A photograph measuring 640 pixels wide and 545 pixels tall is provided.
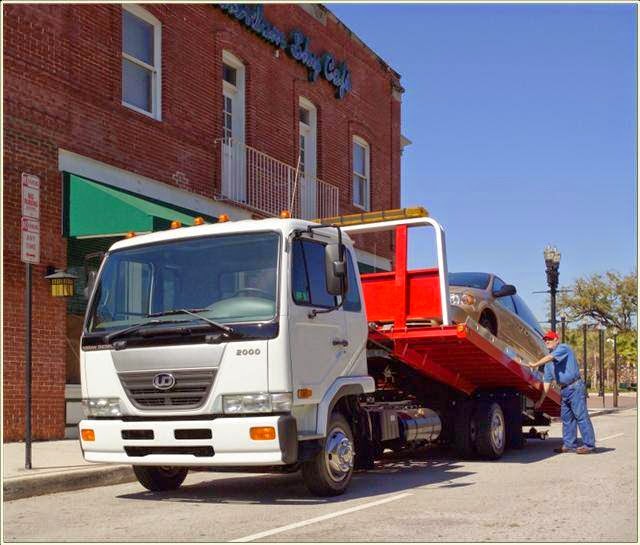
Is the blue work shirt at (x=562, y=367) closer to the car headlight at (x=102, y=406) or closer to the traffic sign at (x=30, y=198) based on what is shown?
the car headlight at (x=102, y=406)

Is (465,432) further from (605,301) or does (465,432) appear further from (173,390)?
(605,301)

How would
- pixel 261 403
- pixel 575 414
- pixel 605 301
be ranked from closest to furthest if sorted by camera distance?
pixel 261 403 → pixel 575 414 → pixel 605 301

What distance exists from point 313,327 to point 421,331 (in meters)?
2.81

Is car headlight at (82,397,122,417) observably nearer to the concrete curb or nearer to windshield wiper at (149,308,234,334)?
windshield wiper at (149,308,234,334)

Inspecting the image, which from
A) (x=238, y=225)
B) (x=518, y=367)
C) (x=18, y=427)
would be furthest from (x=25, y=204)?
(x=518, y=367)

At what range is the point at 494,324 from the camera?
14320 millimetres

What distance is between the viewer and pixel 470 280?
1432 centimetres

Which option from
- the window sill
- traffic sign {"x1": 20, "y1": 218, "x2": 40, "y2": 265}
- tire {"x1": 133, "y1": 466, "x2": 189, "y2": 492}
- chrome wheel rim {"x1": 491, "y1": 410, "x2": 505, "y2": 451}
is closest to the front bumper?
tire {"x1": 133, "y1": 466, "x2": 189, "y2": 492}

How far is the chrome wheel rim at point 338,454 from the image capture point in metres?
8.97

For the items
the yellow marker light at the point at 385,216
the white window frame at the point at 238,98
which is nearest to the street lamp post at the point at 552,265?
the white window frame at the point at 238,98

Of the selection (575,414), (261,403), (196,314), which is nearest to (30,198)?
(196,314)

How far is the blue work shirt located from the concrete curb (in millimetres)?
6169

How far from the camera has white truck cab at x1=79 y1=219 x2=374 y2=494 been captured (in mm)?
8195

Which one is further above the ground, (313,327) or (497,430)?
(313,327)
